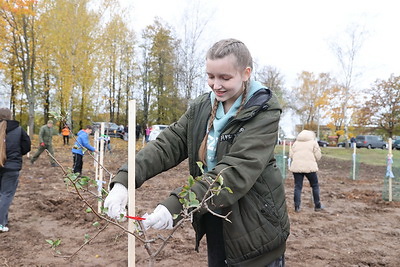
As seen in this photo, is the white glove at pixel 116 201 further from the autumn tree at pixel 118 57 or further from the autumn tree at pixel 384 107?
the autumn tree at pixel 384 107

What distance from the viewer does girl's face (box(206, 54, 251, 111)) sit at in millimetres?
1470

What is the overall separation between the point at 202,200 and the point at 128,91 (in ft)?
103

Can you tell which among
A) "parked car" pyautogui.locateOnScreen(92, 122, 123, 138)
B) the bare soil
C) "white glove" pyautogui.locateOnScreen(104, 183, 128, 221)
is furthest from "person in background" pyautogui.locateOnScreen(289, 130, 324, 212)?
"white glove" pyautogui.locateOnScreen(104, 183, 128, 221)

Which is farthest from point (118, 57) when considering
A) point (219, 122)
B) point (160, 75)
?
point (219, 122)

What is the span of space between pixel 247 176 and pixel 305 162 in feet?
17.4

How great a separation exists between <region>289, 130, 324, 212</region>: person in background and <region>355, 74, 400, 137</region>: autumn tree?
87.8 ft

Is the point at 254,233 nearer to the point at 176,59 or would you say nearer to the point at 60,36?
the point at 60,36

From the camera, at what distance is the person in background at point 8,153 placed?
471 centimetres

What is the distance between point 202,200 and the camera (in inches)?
52.2

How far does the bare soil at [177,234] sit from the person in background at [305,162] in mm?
423

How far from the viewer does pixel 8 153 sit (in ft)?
15.6

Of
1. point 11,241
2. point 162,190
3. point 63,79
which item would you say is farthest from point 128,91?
point 11,241

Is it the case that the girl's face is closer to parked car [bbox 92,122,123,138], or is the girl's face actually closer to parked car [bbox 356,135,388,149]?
parked car [bbox 92,122,123,138]

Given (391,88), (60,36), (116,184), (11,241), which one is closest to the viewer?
(116,184)
